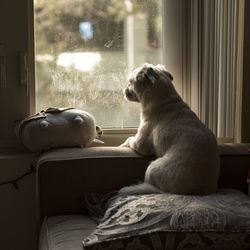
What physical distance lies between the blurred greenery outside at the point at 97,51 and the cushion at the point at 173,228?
2.99 feet

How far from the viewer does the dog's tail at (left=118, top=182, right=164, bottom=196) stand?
197 cm

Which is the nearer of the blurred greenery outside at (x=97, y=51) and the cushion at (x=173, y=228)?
the cushion at (x=173, y=228)

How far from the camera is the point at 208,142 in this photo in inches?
80.2

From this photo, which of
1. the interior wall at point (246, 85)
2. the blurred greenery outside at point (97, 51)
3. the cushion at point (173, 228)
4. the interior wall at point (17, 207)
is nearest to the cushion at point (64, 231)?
the cushion at point (173, 228)

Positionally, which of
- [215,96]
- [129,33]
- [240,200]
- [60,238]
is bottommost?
[60,238]

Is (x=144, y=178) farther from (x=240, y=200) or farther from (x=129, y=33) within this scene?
(x=129, y=33)

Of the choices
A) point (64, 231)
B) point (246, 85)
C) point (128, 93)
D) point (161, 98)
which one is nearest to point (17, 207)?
point (64, 231)

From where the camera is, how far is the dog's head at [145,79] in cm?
216

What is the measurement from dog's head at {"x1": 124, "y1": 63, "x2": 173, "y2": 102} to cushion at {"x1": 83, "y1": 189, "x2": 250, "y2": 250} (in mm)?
645

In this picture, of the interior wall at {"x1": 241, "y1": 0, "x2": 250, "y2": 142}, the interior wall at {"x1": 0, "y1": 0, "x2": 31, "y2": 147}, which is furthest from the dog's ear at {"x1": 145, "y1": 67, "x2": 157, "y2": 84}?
the interior wall at {"x1": 0, "y1": 0, "x2": 31, "y2": 147}

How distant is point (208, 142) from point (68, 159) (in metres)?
0.57

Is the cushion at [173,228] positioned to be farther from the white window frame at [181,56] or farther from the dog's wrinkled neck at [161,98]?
the white window frame at [181,56]

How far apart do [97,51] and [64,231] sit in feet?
3.19

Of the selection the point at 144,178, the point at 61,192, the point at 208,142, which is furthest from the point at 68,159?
the point at 208,142
